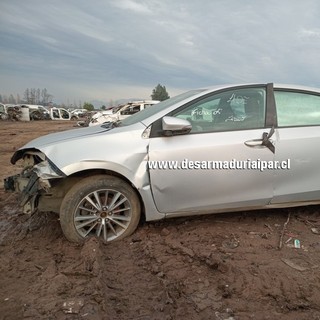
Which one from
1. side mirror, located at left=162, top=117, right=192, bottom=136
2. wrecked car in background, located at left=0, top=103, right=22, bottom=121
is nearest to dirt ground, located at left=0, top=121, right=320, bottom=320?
side mirror, located at left=162, top=117, right=192, bottom=136

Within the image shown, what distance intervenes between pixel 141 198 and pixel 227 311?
4.60ft

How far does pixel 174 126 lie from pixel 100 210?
112cm

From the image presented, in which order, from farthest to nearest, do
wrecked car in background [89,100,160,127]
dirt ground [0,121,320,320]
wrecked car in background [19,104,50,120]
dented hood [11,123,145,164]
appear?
wrecked car in background [19,104,50,120] → wrecked car in background [89,100,160,127] → dented hood [11,123,145,164] → dirt ground [0,121,320,320]

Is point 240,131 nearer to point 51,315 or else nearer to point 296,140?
point 296,140

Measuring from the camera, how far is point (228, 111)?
11.1ft

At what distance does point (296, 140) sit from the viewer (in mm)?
3336

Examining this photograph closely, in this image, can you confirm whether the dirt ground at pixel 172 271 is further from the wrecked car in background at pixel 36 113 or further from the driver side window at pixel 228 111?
the wrecked car in background at pixel 36 113

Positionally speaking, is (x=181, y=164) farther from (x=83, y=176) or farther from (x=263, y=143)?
(x=83, y=176)

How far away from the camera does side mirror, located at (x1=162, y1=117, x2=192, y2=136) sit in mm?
3064

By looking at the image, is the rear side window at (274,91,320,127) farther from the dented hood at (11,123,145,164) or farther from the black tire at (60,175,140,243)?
the black tire at (60,175,140,243)

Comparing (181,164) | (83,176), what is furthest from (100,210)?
(181,164)

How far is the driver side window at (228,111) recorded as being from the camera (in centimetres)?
330

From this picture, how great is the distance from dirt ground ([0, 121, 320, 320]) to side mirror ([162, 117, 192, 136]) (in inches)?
44.7

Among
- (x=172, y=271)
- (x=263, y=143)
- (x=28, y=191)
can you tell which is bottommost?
(x=172, y=271)
